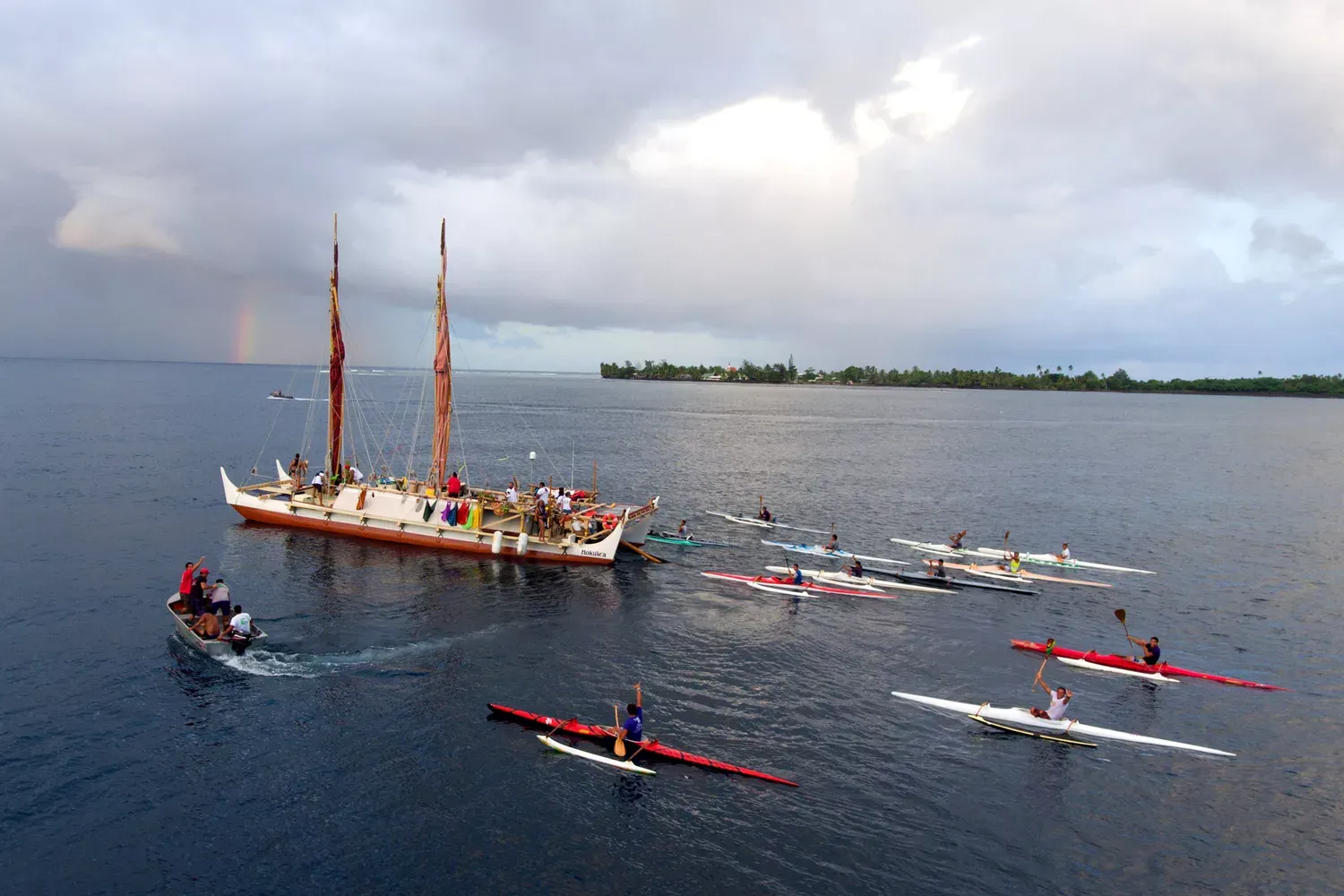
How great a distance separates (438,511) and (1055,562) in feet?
152

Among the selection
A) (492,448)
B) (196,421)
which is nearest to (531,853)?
(492,448)

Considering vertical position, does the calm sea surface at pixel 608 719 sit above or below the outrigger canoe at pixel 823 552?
below

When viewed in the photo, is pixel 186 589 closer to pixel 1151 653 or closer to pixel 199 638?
pixel 199 638

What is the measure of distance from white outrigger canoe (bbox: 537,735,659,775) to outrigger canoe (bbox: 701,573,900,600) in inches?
880

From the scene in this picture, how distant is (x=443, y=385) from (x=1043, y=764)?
4613 centimetres

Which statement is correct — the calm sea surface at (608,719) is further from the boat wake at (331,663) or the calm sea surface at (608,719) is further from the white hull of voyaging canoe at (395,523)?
the white hull of voyaging canoe at (395,523)

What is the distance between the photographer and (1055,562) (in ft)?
190

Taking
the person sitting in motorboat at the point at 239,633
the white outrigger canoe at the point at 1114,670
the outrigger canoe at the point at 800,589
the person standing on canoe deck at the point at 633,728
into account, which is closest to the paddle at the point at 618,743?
the person standing on canoe deck at the point at 633,728

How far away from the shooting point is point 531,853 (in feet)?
72.9

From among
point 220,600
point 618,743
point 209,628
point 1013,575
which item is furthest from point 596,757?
point 1013,575

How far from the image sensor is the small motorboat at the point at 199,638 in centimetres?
3375

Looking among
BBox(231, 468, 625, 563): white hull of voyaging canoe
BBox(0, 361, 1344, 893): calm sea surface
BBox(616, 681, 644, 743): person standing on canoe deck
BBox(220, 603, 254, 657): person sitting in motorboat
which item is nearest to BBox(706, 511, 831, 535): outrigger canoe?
BBox(0, 361, 1344, 893): calm sea surface

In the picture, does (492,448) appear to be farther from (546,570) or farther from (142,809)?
(142,809)

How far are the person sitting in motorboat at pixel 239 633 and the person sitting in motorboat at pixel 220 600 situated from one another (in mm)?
1282
